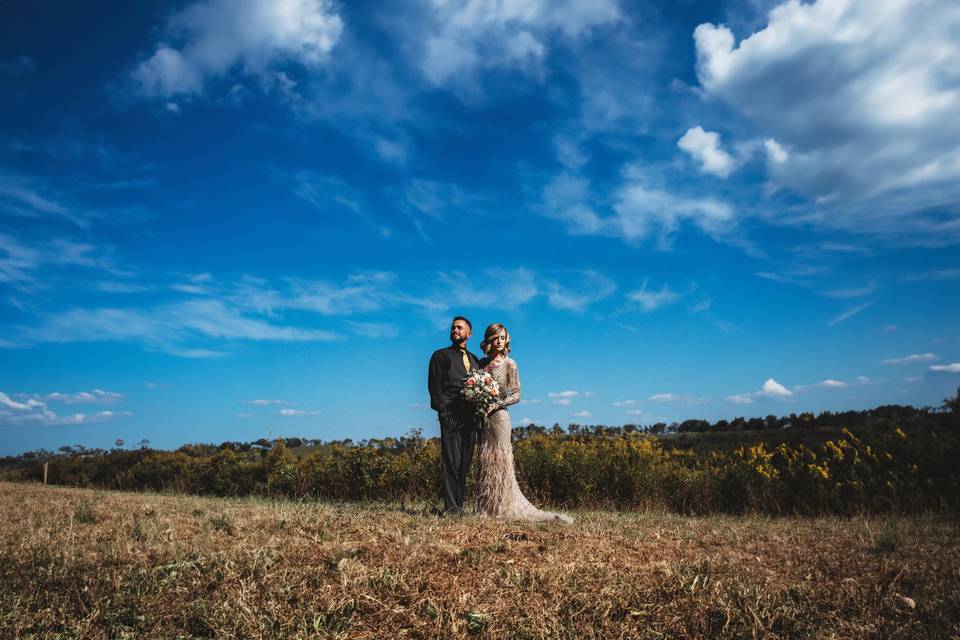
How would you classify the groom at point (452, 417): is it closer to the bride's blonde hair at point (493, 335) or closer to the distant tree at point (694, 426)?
the bride's blonde hair at point (493, 335)

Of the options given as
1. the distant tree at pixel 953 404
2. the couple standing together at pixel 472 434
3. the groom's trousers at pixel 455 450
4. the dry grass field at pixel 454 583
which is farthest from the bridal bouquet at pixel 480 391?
the distant tree at pixel 953 404

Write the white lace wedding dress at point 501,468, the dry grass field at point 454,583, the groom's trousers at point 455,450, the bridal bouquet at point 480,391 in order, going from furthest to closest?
the groom's trousers at point 455,450, the white lace wedding dress at point 501,468, the bridal bouquet at point 480,391, the dry grass field at point 454,583

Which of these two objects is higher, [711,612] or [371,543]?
[371,543]

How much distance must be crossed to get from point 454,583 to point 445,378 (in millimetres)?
3732

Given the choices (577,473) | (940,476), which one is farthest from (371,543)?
(940,476)

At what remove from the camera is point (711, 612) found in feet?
13.5

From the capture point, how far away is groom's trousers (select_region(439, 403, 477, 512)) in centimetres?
778

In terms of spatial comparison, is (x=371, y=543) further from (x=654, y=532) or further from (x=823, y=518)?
(x=823, y=518)

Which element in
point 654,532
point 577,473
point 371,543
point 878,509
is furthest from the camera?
point 577,473

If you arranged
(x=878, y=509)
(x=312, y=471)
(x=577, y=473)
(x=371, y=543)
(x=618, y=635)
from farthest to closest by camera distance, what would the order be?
(x=312, y=471) → (x=577, y=473) → (x=878, y=509) → (x=371, y=543) → (x=618, y=635)

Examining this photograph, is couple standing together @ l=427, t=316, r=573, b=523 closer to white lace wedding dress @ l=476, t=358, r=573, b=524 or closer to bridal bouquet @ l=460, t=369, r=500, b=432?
white lace wedding dress @ l=476, t=358, r=573, b=524

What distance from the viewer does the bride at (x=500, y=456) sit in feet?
25.2

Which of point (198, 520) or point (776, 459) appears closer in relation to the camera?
point (198, 520)

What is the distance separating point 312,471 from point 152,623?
9.60 meters
